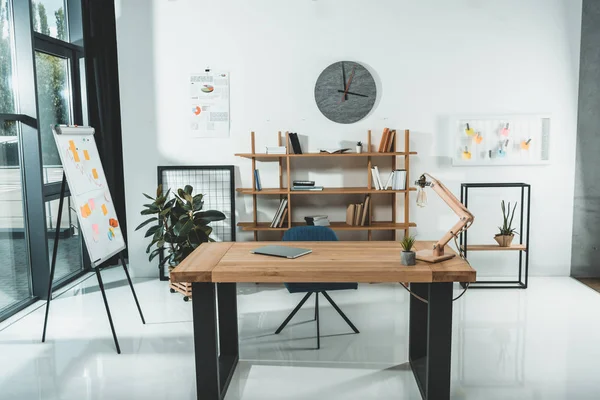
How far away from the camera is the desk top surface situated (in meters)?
2.71

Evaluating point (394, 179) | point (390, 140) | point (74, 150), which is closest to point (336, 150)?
point (390, 140)

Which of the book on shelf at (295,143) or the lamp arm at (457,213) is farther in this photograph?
the book on shelf at (295,143)

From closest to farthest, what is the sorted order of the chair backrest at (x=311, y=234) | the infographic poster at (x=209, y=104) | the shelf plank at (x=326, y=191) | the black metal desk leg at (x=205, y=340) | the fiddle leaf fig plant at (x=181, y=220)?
the black metal desk leg at (x=205, y=340) → the chair backrest at (x=311, y=234) → the fiddle leaf fig plant at (x=181, y=220) → the shelf plank at (x=326, y=191) → the infographic poster at (x=209, y=104)

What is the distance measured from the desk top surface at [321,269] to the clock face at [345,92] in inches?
94.8

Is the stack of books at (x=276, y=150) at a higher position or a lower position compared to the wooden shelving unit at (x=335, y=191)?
higher

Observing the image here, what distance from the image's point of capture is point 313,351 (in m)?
3.60

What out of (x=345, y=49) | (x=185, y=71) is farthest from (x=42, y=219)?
(x=345, y=49)

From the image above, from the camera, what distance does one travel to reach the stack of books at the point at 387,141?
5058 millimetres

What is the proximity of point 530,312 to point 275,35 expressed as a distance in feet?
11.5

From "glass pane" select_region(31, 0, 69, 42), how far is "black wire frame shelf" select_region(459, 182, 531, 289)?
4.35 meters

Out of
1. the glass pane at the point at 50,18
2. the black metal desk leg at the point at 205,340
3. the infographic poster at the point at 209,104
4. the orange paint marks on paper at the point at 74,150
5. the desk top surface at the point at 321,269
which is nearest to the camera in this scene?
the desk top surface at the point at 321,269

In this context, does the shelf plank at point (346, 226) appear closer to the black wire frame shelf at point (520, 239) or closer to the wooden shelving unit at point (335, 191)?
the wooden shelving unit at point (335, 191)

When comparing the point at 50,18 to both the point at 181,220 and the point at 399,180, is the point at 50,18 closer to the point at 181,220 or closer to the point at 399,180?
A: the point at 181,220

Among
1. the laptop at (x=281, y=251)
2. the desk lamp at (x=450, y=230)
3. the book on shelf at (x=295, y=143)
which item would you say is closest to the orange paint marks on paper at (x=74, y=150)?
the laptop at (x=281, y=251)
